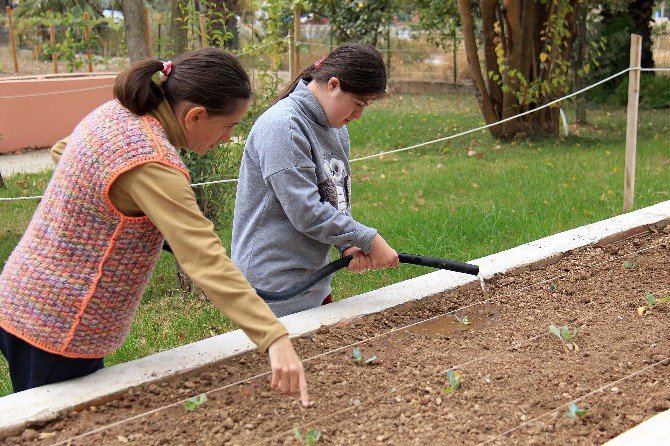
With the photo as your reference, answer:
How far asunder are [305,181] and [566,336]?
1282 millimetres

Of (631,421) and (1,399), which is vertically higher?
(1,399)

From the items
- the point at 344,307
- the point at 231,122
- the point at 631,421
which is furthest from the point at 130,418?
the point at 631,421

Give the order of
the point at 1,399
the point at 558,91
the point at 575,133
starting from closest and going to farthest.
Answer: the point at 1,399
the point at 558,91
the point at 575,133

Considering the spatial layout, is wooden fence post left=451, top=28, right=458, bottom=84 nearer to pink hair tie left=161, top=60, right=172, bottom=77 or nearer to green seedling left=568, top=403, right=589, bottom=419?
green seedling left=568, top=403, right=589, bottom=419

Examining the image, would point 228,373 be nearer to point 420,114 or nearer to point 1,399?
point 1,399

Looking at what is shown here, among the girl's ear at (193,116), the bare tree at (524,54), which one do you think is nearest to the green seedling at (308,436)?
the girl's ear at (193,116)

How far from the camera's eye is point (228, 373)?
3.11 meters

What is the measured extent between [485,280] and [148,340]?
67.6 inches

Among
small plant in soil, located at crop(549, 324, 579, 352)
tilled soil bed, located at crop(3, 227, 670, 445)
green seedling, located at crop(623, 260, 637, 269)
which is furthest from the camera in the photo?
green seedling, located at crop(623, 260, 637, 269)

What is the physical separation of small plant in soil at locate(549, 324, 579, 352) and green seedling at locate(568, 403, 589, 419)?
0.69 metres


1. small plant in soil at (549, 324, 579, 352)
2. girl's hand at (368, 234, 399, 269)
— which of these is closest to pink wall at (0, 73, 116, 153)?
girl's hand at (368, 234, 399, 269)

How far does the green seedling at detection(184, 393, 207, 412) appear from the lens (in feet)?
9.21

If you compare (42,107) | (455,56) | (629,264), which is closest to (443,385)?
(629,264)

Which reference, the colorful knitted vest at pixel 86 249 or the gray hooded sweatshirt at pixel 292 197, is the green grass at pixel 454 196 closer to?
the gray hooded sweatshirt at pixel 292 197
